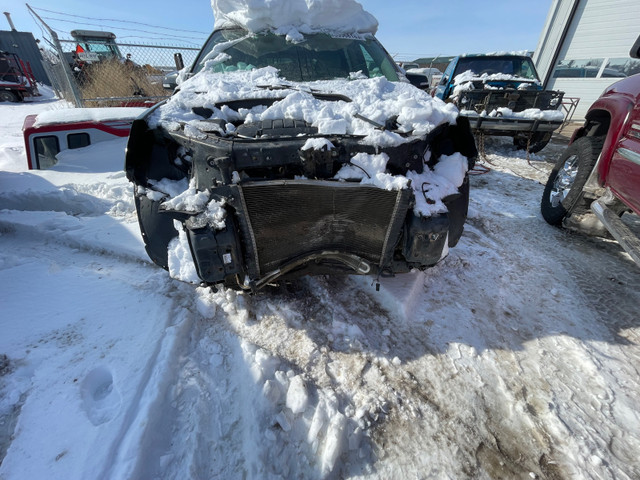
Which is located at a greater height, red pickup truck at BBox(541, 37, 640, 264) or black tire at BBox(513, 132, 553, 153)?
red pickup truck at BBox(541, 37, 640, 264)

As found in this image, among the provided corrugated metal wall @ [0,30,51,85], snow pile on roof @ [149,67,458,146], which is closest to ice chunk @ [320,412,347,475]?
snow pile on roof @ [149,67,458,146]

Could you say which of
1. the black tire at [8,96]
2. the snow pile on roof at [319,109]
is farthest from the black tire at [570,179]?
the black tire at [8,96]

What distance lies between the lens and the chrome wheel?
11.3 ft

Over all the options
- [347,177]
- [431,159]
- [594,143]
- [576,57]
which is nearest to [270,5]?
[431,159]

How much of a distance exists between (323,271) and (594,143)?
10.6 ft

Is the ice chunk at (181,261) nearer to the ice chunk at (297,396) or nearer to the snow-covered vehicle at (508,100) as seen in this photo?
the ice chunk at (297,396)

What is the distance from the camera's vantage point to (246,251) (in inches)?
74.1

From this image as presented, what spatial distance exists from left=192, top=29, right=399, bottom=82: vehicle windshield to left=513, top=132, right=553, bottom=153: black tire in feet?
14.3

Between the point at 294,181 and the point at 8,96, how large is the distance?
75.8ft

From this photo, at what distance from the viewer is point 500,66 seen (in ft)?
25.0

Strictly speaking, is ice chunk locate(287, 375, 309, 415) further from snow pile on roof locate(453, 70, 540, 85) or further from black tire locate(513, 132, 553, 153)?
snow pile on roof locate(453, 70, 540, 85)

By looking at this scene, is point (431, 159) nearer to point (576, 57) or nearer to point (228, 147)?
point (228, 147)

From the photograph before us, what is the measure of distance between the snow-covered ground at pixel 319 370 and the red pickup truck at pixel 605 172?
54cm

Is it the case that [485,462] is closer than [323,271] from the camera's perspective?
Yes
